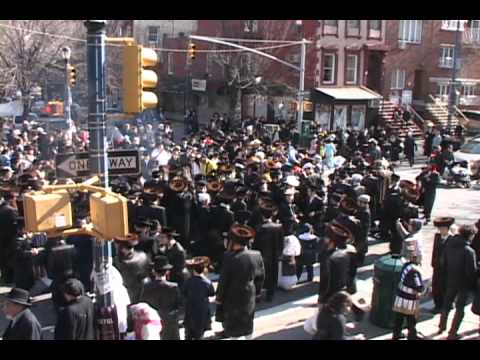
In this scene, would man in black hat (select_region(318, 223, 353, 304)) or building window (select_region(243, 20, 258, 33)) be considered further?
building window (select_region(243, 20, 258, 33))

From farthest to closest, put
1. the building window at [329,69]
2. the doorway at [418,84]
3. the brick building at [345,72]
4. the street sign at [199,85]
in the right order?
the doorway at [418,84] → the street sign at [199,85] → the building window at [329,69] → the brick building at [345,72]

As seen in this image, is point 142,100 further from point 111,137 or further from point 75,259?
point 111,137

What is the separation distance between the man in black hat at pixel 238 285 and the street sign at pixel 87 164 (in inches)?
65.5

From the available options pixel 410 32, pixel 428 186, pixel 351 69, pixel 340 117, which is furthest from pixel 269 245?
pixel 410 32

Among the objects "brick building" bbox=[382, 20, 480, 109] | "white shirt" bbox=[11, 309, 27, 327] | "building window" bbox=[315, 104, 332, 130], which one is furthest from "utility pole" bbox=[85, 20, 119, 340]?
"brick building" bbox=[382, 20, 480, 109]

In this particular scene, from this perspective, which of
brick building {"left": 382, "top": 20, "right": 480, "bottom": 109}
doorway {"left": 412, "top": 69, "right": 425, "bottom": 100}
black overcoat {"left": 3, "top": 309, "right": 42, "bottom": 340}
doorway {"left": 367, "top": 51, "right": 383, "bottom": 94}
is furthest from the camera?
doorway {"left": 412, "top": 69, "right": 425, "bottom": 100}

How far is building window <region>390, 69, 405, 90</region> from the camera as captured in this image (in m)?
42.3

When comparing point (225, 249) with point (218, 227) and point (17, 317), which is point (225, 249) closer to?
point (218, 227)

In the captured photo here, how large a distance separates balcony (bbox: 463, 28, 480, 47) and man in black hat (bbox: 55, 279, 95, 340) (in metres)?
45.1

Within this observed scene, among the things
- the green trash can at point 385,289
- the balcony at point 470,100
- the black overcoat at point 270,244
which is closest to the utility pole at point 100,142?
the black overcoat at point 270,244

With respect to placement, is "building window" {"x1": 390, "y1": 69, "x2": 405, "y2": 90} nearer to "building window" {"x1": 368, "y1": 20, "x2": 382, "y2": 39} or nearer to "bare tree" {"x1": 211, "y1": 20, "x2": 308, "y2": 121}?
"building window" {"x1": 368, "y1": 20, "x2": 382, "y2": 39}

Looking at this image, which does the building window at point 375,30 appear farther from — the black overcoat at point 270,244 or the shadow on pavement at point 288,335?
the shadow on pavement at point 288,335

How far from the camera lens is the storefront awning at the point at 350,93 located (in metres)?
36.6

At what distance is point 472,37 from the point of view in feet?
153
